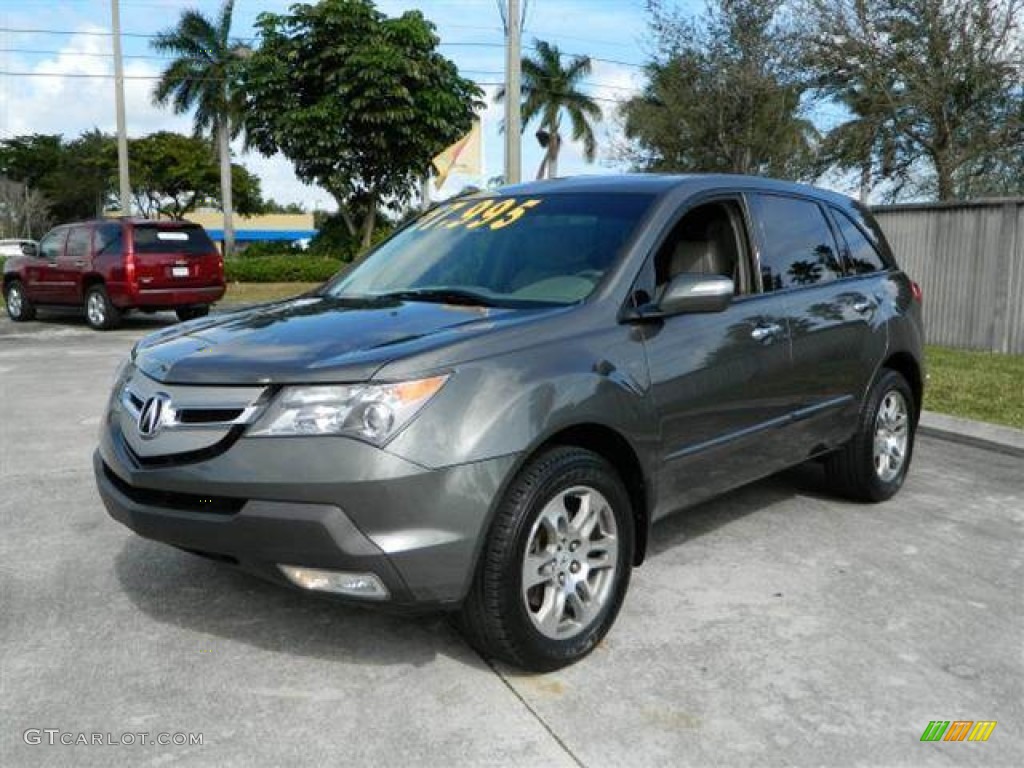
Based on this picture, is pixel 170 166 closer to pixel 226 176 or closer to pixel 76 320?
pixel 226 176

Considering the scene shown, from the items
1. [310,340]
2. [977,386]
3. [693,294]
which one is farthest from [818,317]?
[977,386]

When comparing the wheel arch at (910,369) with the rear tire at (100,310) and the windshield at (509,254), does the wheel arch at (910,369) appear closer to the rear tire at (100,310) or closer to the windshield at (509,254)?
the windshield at (509,254)

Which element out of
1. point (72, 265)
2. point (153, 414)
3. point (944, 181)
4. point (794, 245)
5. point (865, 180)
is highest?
point (865, 180)

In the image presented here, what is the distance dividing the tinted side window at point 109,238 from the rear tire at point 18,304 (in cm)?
261

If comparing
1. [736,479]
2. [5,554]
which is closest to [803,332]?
[736,479]

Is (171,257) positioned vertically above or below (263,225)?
below

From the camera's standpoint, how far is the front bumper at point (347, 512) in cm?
292

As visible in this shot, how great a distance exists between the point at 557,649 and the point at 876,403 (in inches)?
109

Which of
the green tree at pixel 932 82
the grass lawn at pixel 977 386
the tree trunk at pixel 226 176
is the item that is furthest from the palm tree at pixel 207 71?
the grass lawn at pixel 977 386

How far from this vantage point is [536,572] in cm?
328

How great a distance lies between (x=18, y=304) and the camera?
1764 centimetres

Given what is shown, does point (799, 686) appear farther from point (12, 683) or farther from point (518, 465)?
point (12, 683)

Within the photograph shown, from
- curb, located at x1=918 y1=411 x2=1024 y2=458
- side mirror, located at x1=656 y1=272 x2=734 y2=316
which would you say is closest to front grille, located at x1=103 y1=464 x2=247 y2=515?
side mirror, located at x1=656 y1=272 x2=734 y2=316

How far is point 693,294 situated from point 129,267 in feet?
43.4
